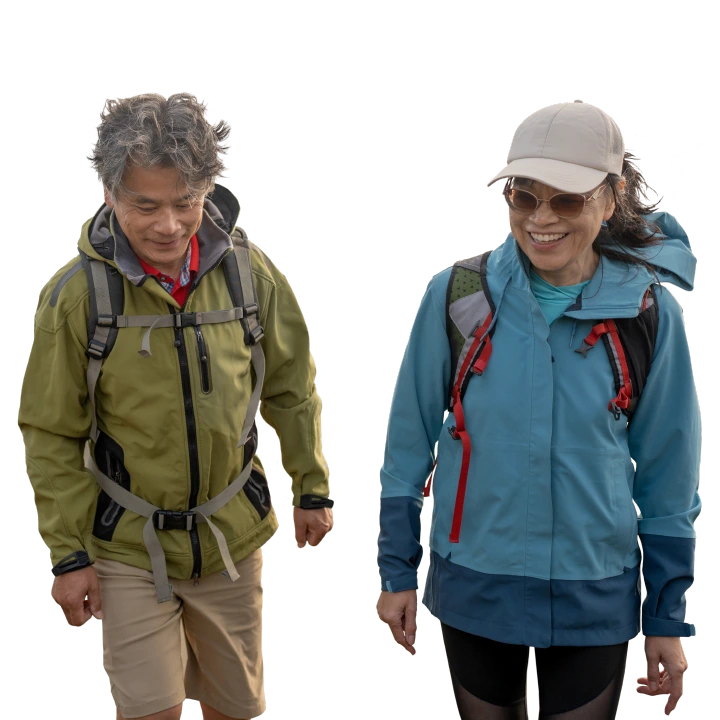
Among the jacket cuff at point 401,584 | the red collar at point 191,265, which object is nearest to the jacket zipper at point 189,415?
the red collar at point 191,265

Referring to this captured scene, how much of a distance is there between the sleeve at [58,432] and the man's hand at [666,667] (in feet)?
6.55

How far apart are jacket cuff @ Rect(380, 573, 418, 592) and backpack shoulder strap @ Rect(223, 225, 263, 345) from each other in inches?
40.8

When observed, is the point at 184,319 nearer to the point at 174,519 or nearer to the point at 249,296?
the point at 249,296

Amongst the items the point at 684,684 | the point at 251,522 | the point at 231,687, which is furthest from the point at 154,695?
the point at 684,684

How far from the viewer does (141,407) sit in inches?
177

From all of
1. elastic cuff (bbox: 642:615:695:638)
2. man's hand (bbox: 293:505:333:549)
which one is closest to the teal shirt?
elastic cuff (bbox: 642:615:695:638)

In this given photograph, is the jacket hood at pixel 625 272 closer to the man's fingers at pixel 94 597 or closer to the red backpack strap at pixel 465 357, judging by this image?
the red backpack strap at pixel 465 357

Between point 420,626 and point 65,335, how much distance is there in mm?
1848

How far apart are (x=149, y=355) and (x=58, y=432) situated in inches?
17.1

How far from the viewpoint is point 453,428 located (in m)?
4.20

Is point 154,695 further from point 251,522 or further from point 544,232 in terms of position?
point 544,232

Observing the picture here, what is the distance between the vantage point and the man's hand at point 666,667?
426 centimetres

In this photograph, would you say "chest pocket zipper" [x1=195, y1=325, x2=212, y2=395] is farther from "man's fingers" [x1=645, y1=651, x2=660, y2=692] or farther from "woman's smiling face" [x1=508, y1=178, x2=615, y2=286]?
"man's fingers" [x1=645, y1=651, x2=660, y2=692]

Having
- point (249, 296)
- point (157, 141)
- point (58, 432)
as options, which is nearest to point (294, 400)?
point (249, 296)
